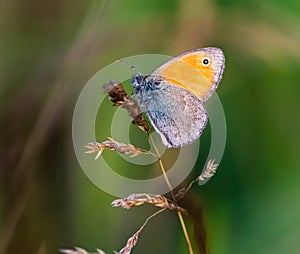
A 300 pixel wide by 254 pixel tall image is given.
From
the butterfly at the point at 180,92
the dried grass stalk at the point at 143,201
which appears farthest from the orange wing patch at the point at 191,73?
the dried grass stalk at the point at 143,201

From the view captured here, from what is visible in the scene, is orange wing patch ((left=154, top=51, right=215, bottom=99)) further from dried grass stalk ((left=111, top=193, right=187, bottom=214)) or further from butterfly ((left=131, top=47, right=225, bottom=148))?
dried grass stalk ((left=111, top=193, right=187, bottom=214))

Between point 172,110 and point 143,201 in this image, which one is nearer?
point 143,201

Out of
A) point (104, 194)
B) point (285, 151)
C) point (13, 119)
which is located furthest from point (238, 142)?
point (13, 119)

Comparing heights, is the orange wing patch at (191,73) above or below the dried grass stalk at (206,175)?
above

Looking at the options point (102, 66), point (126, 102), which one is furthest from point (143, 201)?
point (102, 66)

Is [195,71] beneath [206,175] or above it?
above

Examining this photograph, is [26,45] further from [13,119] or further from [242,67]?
[242,67]

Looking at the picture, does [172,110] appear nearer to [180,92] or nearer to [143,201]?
[180,92]

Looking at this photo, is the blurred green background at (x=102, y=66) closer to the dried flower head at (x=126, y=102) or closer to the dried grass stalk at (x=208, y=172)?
the dried grass stalk at (x=208, y=172)
